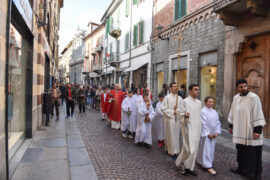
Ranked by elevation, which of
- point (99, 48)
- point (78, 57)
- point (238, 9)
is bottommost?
point (238, 9)

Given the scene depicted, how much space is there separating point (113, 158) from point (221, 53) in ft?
21.2

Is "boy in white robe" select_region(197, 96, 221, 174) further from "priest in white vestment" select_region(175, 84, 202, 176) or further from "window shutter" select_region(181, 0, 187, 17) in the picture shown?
"window shutter" select_region(181, 0, 187, 17)

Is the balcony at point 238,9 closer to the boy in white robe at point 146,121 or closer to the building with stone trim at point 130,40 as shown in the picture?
the boy in white robe at point 146,121

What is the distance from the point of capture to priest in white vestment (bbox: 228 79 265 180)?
394 cm

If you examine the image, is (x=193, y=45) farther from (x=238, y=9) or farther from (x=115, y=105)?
Result: (x=115, y=105)

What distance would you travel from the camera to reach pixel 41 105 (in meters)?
8.50

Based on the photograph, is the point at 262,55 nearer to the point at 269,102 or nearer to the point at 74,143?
the point at 269,102

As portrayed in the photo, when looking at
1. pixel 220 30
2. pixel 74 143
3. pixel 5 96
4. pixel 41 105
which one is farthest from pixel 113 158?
pixel 220 30

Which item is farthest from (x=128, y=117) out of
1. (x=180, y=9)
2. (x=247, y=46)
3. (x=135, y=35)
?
(x=135, y=35)

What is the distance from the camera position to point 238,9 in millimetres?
7754

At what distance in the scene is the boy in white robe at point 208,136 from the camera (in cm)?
433

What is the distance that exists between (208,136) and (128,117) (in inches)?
138

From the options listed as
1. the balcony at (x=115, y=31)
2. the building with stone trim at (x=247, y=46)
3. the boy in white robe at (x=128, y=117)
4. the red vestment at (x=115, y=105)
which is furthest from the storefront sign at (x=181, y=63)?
the balcony at (x=115, y=31)

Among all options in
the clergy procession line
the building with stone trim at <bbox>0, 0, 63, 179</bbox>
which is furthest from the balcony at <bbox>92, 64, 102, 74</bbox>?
the clergy procession line
